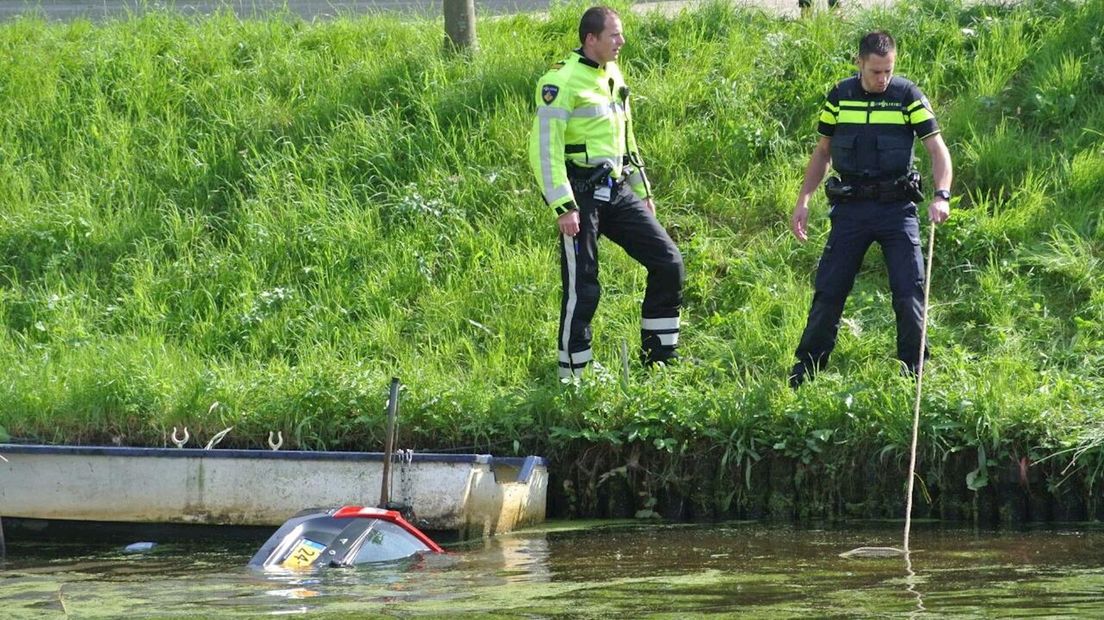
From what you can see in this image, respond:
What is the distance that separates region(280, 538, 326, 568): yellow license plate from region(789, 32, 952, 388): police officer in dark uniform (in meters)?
2.90

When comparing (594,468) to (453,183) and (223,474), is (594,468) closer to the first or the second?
(223,474)

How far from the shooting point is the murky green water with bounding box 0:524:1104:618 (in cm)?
600

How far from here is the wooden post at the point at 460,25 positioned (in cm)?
1215

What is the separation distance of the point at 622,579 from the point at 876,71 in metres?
3.11

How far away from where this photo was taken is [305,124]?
11.9 metres

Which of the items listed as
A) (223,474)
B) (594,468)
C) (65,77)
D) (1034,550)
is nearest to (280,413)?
(223,474)

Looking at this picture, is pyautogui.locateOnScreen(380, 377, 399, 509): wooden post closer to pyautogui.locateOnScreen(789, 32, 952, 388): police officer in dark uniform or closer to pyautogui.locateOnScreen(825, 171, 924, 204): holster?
pyautogui.locateOnScreen(789, 32, 952, 388): police officer in dark uniform

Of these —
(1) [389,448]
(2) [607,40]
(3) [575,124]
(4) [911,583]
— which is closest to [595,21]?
(2) [607,40]

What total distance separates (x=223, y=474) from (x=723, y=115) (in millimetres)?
4856

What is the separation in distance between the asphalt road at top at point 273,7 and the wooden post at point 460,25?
891 mm

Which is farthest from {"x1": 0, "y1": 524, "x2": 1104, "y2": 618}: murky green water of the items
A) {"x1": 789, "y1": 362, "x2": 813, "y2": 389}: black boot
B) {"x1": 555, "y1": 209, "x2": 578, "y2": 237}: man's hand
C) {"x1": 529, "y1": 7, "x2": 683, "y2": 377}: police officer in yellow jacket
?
{"x1": 555, "y1": 209, "x2": 578, "y2": 237}: man's hand

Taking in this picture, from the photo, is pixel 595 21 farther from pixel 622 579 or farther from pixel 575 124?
pixel 622 579

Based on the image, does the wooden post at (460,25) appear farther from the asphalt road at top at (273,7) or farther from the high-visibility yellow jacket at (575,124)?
the high-visibility yellow jacket at (575,124)

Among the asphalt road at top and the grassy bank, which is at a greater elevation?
the asphalt road at top
